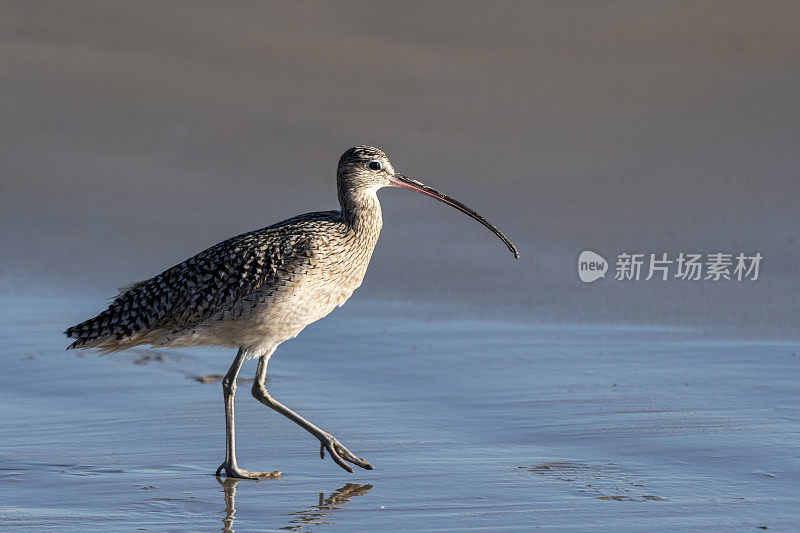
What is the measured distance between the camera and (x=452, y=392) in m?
7.73

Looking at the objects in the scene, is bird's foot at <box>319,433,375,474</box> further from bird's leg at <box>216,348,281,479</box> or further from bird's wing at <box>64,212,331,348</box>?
bird's wing at <box>64,212,331,348</box>

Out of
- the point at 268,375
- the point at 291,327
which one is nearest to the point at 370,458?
the point at 291,327

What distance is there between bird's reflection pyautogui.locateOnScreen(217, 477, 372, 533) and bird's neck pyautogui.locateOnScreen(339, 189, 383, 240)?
1.65 m

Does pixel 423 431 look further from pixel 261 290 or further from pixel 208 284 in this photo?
pixel 208 284

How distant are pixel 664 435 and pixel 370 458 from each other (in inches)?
64.2

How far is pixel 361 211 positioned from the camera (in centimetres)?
682

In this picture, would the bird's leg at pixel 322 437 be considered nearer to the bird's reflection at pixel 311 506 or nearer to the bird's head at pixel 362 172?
the bird's reflection at pixel 311 506

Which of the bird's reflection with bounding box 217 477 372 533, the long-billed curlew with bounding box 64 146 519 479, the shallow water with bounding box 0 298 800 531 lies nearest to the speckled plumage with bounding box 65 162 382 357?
the long-billed curlew with bounding box 64 146 519 479

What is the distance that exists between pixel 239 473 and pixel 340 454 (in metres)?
0.53

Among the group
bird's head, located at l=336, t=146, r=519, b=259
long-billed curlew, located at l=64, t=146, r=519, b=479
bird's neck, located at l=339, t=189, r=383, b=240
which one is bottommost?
long-billed curlew, located at l=64, t=146, r=519, b=479

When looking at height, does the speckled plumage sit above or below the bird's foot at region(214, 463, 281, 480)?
above

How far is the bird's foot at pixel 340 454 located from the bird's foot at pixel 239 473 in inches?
11.5

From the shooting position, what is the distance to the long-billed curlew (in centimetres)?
636

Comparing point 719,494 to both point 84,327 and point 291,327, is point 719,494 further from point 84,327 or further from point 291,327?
point 84,327
